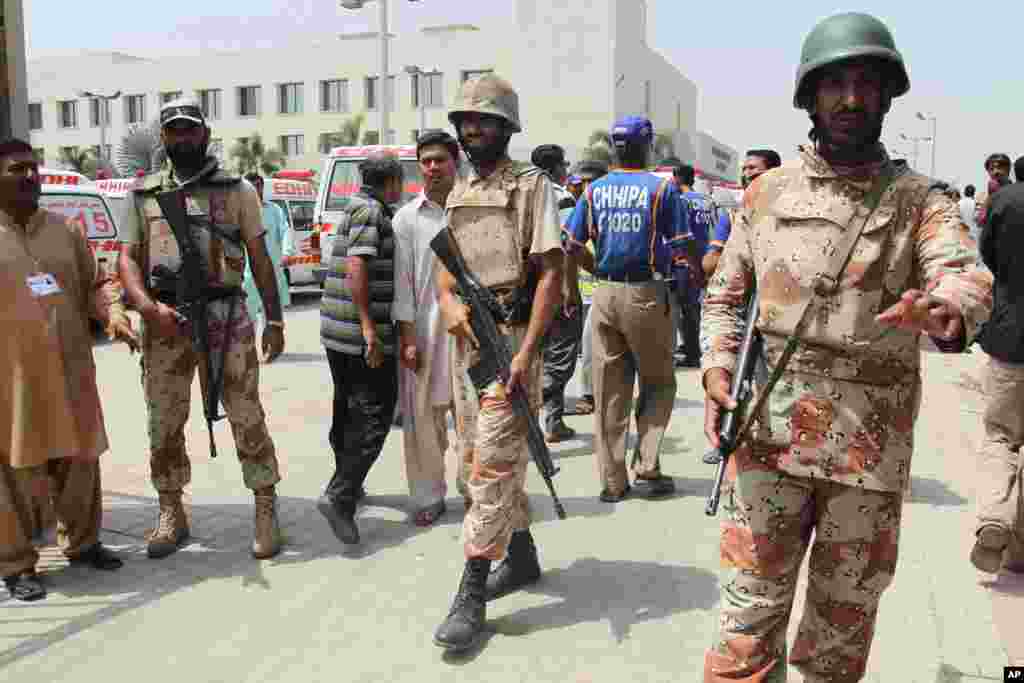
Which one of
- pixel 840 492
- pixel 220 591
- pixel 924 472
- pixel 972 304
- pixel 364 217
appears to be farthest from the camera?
pixel 924 472

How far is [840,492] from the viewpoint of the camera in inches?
95.0

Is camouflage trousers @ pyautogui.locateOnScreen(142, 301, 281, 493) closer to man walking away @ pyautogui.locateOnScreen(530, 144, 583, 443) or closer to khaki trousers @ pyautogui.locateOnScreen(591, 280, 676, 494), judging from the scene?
khaki trousers @ pyautogui.locateOnScreen(591, 280, 676, 494)

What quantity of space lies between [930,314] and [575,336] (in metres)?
5.32

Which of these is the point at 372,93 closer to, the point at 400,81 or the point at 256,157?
the point at 400,81

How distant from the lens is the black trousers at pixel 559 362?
275 inches

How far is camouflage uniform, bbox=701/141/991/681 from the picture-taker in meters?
2.35

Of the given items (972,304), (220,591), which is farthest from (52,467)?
(972,304)

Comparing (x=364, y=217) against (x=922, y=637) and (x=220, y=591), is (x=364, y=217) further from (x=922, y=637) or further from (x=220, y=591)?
(x=922, y=637)

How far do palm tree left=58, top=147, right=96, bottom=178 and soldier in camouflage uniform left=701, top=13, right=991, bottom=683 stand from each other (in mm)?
52075

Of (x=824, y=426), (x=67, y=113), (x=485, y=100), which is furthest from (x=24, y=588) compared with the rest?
(x=67, y=113)

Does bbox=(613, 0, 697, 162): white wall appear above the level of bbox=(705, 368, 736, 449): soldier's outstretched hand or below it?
above

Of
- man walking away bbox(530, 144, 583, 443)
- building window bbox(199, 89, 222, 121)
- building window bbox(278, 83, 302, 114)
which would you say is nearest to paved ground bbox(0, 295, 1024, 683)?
man walking away bbox(530, 144, 583, 443)

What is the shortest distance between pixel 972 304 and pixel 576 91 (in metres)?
65.2

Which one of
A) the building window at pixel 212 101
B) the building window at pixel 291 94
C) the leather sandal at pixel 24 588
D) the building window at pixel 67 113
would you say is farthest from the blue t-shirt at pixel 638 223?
the building window at pixel 67 113
